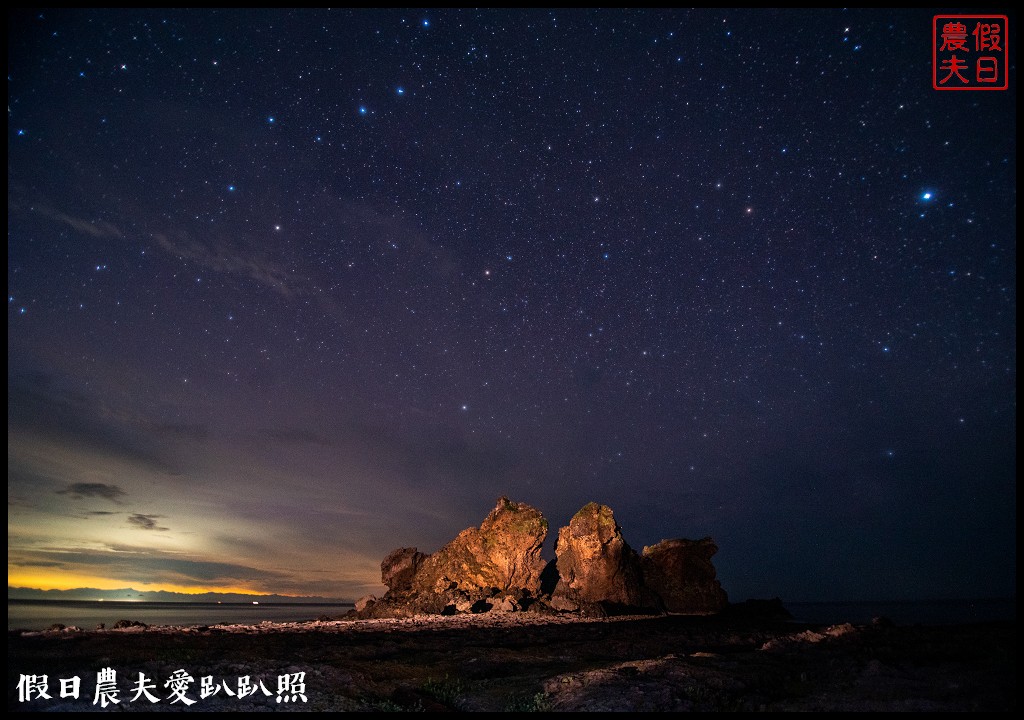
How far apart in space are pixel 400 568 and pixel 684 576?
1318 inches

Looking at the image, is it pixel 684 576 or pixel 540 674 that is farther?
pixel 684 576

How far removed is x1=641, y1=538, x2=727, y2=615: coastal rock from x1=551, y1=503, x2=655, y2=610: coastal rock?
87.6 inches

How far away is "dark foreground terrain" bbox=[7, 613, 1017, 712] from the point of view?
12195mm

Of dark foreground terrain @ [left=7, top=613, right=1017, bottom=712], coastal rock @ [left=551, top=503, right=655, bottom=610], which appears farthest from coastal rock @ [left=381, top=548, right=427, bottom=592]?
dark foreground terrain @ [left=7, top=613, right=1017, bottom=712]

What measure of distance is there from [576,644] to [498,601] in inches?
1199

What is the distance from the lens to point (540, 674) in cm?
1797

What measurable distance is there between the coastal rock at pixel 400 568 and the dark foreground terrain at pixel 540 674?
1560 inches

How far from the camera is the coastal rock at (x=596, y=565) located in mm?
59344

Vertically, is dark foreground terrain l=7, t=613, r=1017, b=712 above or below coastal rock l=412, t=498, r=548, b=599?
above

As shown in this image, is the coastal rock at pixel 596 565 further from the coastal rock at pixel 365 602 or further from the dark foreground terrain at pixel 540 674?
the dark foreground terrain at pixel 540 674

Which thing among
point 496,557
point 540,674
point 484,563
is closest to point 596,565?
point 496,557

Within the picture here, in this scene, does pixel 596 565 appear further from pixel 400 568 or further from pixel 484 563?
pixel 400 568

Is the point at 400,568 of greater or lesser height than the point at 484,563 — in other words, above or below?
below

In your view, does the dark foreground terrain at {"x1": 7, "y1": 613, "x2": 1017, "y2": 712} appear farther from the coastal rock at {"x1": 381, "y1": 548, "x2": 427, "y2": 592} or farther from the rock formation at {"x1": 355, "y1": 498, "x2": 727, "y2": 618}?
the coastal rock at {"x1": 381, "y1": 548, "x2": 427, "y2": 592}
